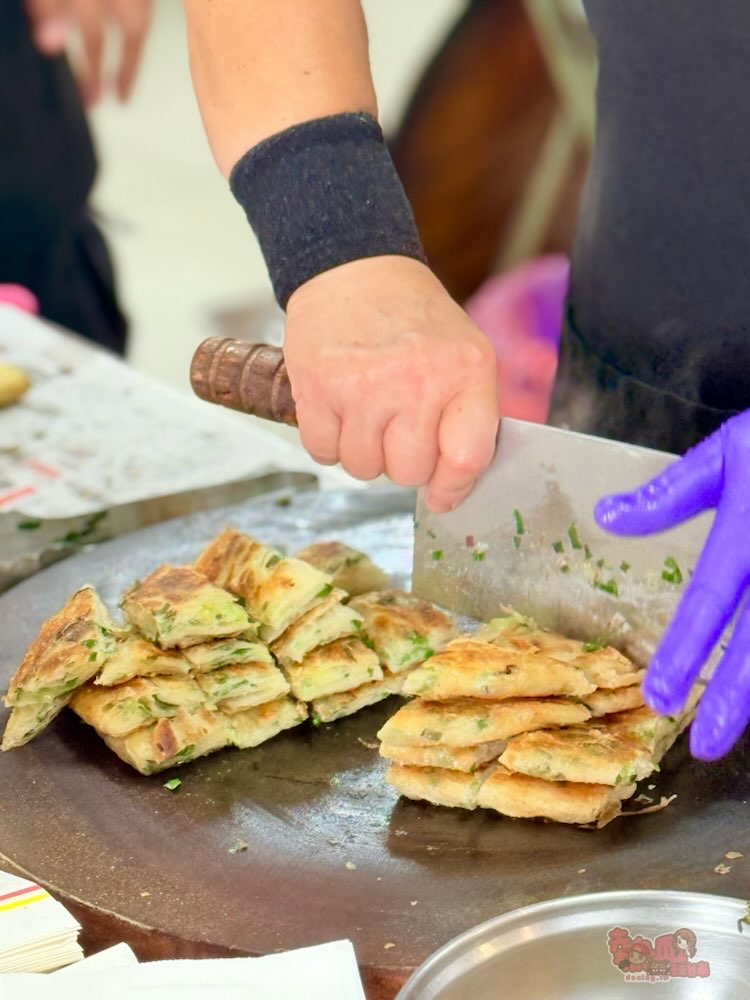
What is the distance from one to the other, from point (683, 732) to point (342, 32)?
52.2 inches

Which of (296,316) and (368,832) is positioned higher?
(296,316)

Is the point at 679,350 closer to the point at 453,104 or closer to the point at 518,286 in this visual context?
the point at 518,286

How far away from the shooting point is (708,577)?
5.83 feet

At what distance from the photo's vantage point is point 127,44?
446 centimetres

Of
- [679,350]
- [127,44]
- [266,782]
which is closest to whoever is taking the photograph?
[266,782]

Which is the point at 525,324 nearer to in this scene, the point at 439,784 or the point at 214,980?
the point at 439,784

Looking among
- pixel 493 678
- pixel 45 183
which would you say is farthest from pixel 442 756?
pixel 45 183

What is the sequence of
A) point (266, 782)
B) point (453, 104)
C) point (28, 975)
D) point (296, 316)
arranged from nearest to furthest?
1. point (28, 975)
2. point (266, 782)
3. point (296, 316)
4. point (453, 104)

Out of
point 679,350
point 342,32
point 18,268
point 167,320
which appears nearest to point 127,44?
point 18,268

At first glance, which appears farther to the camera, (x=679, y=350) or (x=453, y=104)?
(x=453, y=104)

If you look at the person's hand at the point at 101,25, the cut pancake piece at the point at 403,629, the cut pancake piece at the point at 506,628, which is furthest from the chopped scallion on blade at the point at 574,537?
the person's hand at the point at 101,25

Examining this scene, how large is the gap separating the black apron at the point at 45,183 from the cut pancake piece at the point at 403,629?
2.81 m

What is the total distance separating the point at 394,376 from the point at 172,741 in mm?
655

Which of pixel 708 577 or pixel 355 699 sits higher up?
pixel 708 577
